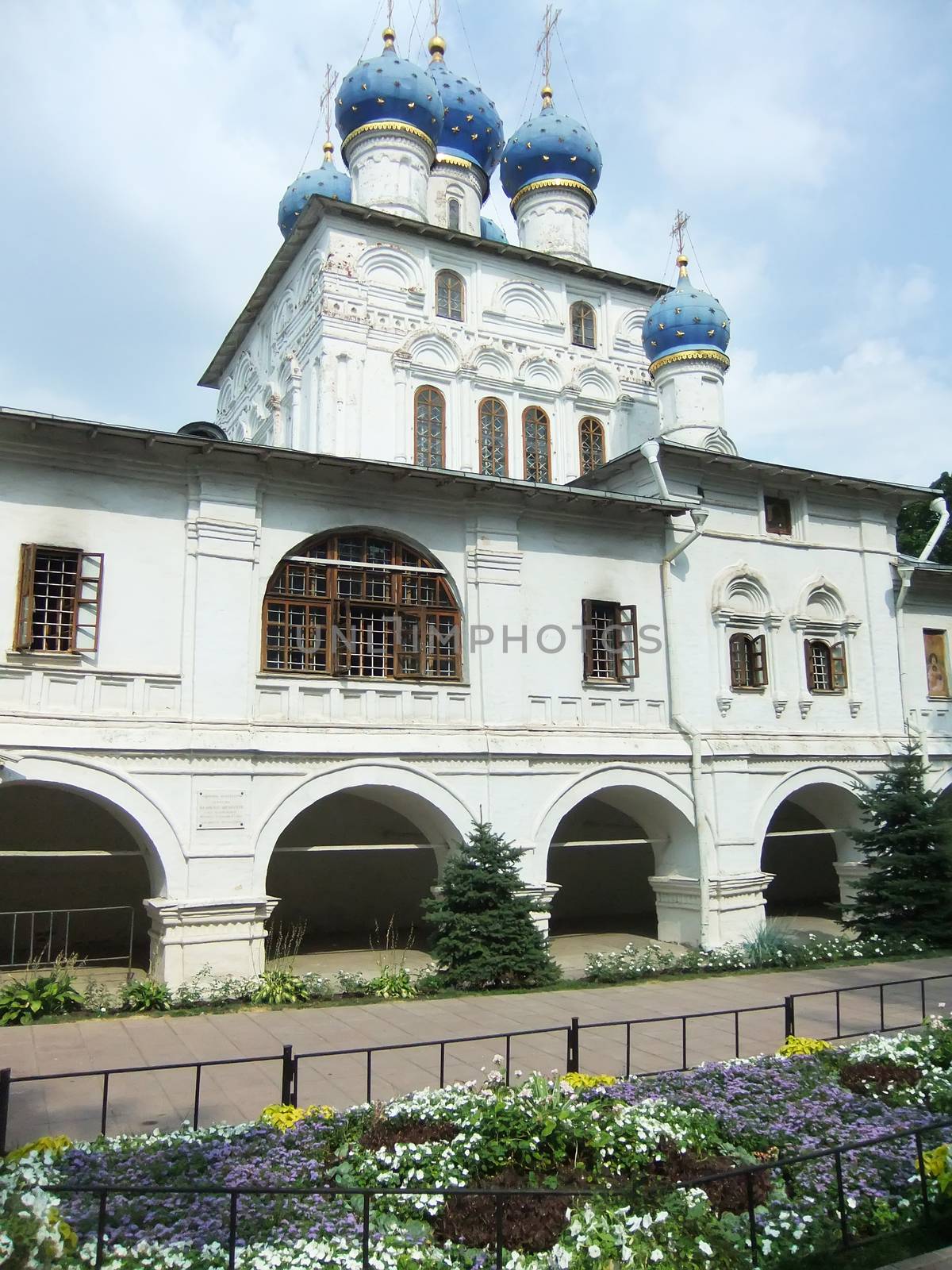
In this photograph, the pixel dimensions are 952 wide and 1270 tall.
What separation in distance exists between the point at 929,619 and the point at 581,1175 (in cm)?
1708

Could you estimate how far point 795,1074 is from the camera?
816 centimetres

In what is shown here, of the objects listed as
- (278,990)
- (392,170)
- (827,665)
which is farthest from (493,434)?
(278,990)

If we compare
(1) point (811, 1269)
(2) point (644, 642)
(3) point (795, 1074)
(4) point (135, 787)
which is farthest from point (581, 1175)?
(2) point (644, 642)

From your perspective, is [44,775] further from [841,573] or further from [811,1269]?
[841,573]

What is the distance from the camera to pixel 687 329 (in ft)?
69.5

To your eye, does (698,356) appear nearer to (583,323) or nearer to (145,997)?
(583,323)

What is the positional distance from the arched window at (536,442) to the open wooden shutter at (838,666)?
6765 millimetres

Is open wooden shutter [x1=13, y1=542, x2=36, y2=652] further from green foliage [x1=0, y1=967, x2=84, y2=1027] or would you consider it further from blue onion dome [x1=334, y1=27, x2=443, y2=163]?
blue onion dome [x1=334, y1=27, x2=443, y2=163]

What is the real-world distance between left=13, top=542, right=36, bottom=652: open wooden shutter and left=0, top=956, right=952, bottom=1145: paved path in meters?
4.30

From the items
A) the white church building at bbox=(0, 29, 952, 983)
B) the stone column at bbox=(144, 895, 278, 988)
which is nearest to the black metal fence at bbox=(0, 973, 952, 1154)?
the stone column at bbox=(144, 895, 278, 988)

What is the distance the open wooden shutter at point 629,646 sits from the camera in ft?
53.9

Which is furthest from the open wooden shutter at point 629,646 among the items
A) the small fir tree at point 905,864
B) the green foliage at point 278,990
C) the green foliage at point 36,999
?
the green foliage at point 36,999

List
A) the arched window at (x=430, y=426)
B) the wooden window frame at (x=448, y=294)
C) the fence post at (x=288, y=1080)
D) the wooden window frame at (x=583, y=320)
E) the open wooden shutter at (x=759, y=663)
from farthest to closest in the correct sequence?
the wooden window frame at (x=583, y=320)
the wooden window frame at (x=448, y=294)
the arched window at (x=430, y=426)
the open wooden shutter at (x=759, y=663)
the fence post at (x=288, y=1080)

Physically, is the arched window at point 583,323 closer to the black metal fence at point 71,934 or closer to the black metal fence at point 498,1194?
the black metal fence at point 71,934
